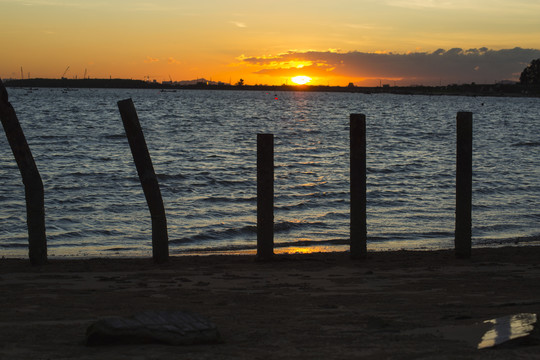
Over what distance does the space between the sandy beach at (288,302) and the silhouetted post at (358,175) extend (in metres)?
0.50

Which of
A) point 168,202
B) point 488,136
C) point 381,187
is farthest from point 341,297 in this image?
point 488,136

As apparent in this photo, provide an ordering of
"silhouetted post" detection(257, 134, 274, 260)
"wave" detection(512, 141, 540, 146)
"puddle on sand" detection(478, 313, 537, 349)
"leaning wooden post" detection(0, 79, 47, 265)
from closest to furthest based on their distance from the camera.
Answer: "puddle on sand" detection(478, 313, 537, 349), "leaning wooden post" detection(0, 79, 47, 265), "silhouetted post" detection(257, 134, 274, 260), "wave" detection(512, 141, 540, 146)

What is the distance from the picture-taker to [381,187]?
20.3 meters

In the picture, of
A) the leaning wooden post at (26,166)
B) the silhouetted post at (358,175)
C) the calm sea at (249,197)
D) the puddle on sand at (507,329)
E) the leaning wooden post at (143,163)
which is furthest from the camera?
the calm sea at (249,197)

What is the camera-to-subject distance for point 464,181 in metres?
9.05

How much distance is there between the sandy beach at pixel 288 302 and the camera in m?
4.68

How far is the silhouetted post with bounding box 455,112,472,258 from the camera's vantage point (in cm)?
895

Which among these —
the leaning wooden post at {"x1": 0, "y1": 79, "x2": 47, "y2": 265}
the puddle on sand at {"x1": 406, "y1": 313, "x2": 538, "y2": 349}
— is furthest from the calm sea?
the puddle on sand at {"x1": 406, "y1": 313, "x2": 538, "y2": 349}

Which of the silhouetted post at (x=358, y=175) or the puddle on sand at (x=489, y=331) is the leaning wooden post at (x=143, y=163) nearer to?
the silhouetted post at (x=358, y=175)

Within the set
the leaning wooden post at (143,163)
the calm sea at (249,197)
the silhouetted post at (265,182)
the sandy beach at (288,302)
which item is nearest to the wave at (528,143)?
the calm sea at (249,197)

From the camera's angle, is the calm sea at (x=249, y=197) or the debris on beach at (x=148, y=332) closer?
the debris on beach at (x=148, y=332)

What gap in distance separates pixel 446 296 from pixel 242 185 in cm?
1411

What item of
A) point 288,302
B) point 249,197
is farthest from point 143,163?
point 249,197

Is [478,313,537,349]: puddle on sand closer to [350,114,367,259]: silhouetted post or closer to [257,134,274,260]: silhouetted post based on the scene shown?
[350,114,367,259]: silhouetted post
